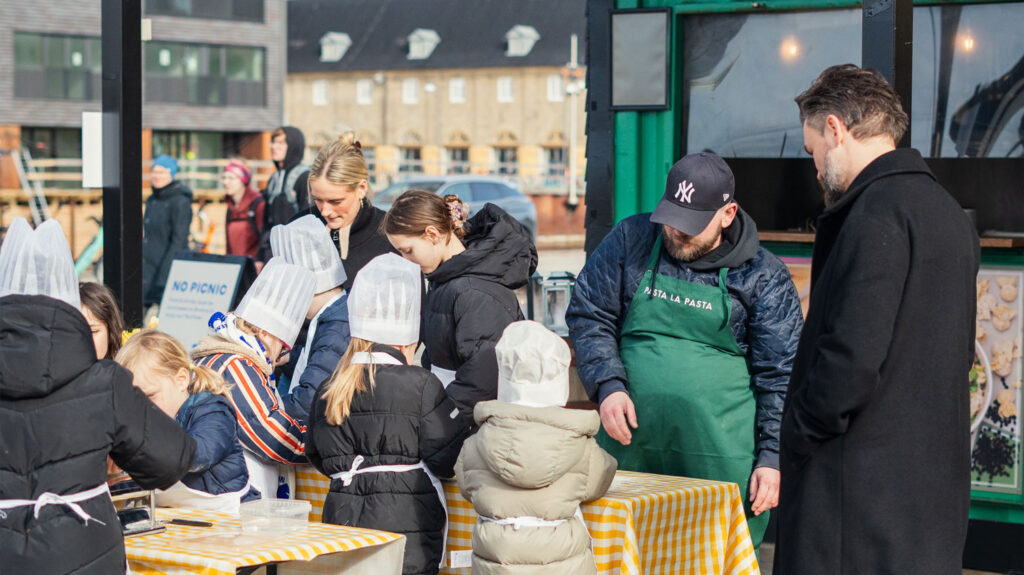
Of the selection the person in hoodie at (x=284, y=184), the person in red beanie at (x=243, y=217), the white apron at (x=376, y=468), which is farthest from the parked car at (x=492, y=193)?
the white apron at (x=376, y=468)

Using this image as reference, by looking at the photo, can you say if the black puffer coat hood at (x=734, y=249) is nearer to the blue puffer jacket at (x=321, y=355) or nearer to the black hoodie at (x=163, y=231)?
the blue puffer jacket at (x=321, y=355)

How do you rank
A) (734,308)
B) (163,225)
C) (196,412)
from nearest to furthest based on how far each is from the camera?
1. (196,412)
2. (734,308)
3. (163,225)

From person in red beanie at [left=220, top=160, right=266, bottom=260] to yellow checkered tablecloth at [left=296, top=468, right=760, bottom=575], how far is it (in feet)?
23.6

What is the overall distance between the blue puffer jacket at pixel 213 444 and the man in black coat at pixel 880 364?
A: 5.78ft

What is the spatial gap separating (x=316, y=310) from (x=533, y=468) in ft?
5.27

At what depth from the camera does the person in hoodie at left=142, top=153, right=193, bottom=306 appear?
39.1 feet

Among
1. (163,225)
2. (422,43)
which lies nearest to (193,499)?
(163,225)

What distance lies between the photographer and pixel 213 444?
13.6 feet

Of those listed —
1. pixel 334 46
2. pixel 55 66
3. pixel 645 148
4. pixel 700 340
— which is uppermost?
pixel 334 46

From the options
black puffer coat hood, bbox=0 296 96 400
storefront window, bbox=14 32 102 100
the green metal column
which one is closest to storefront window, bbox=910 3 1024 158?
the green metal column

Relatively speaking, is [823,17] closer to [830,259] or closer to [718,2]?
[718,2]

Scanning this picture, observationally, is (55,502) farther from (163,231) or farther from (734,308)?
(163,231)

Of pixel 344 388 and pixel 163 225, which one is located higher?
pixel 163 225

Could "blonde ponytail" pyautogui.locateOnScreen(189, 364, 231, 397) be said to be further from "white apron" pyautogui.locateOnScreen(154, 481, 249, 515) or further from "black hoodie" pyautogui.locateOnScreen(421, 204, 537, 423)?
"black hoodie" pyautogui.locateOnScreen(421, 204, 537, 423)
